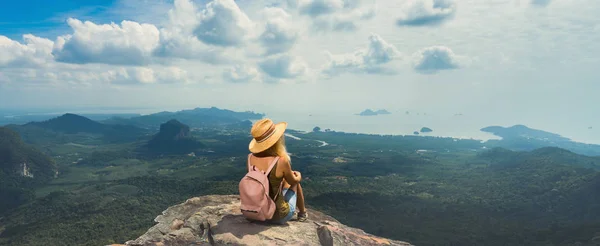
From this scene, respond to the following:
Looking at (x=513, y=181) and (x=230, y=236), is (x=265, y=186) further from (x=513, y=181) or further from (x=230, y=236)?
(x=513, y=181)

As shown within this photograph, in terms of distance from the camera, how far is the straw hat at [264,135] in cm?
915

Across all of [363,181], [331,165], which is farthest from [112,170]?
[363,181]

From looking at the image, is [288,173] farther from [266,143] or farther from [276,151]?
[266,143]

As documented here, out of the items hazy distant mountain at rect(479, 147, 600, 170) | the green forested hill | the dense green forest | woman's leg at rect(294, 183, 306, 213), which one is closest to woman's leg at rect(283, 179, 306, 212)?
woman's leg at rect(294, 183, 306, 213)

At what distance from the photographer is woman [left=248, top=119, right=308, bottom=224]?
29.8 feet

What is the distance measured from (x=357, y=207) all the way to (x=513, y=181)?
9241cm

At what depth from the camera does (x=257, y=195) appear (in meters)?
8.82

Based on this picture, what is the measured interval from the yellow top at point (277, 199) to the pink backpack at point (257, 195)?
18cm

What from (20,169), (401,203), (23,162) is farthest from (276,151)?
(23,162)

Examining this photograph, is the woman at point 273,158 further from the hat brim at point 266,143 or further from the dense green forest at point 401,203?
the dense green forest at point 401,203

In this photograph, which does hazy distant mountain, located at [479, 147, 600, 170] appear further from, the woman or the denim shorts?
the woman

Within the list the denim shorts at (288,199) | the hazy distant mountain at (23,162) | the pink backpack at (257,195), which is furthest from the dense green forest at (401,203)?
the pink backpack at (257,195)

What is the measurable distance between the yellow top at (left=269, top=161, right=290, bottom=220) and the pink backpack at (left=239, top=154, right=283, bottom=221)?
180mm

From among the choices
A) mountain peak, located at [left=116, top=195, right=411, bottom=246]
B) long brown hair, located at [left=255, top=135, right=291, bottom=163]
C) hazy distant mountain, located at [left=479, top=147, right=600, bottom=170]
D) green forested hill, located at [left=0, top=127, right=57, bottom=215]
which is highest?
long brown hair, located at [left=255, top=135, right=291, bottom=163]
